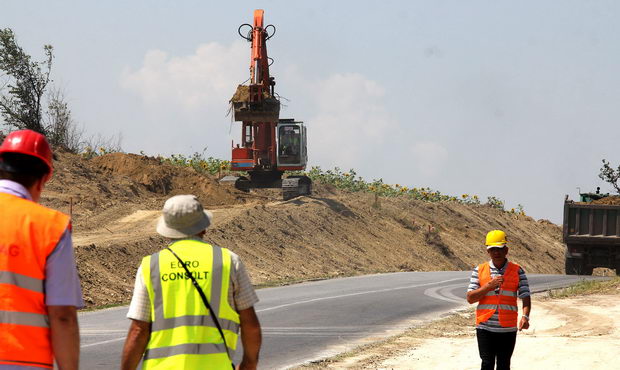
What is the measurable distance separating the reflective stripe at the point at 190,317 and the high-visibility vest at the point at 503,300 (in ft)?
15.2

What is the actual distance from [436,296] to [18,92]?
25438mm

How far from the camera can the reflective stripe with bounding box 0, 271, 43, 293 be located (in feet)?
13.0

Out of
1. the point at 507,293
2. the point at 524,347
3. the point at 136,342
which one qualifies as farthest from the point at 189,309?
the point at 524,347

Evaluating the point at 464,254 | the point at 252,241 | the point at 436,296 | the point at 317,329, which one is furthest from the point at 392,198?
the point at 317,329

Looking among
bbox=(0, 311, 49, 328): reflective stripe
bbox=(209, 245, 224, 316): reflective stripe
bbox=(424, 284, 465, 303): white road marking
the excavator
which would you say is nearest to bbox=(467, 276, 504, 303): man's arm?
bbox=(209, 245, 224, 316): reflective stripe

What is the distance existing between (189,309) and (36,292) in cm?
92

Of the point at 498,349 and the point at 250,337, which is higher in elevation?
the point at 250,337

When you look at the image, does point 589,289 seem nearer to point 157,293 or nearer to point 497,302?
point 497,302

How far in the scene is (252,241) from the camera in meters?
38.0

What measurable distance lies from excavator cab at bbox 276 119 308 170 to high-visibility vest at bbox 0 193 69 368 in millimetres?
37442

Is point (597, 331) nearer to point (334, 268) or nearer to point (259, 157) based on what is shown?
point (334, 268)

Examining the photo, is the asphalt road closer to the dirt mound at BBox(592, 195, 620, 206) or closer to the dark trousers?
the dirt mound at BBox(592, 195, 620, 206)

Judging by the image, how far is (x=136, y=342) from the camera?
4809mm

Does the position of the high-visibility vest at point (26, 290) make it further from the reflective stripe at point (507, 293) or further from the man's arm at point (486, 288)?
the reflective stripe at point (507, 293)
